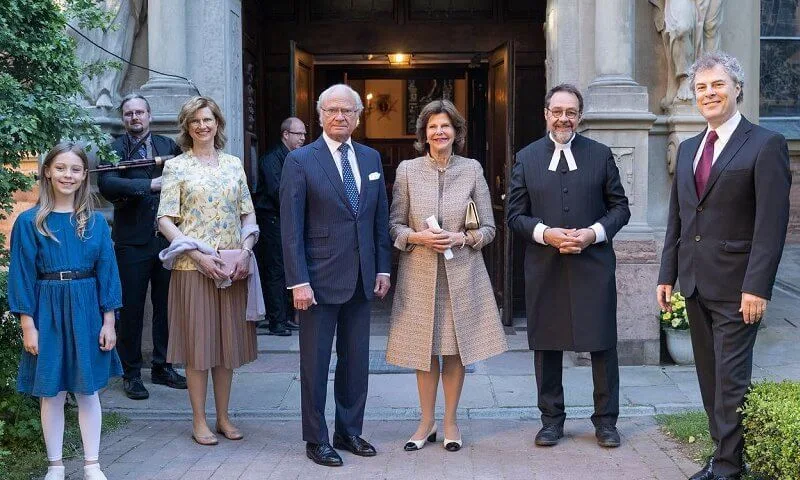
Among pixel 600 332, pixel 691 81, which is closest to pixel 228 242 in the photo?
pixel 600 332

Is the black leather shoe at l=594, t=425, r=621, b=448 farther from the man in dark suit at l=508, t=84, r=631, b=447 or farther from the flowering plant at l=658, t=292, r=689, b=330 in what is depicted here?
the flowering plant at l=658, t=292, r=689, b=330

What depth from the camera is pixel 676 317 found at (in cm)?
757

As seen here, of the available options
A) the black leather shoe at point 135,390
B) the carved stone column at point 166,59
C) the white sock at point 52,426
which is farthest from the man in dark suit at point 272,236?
the white sock at point 52,426

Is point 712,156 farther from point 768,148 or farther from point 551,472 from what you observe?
point 551,472

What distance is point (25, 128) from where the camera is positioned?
4.90m

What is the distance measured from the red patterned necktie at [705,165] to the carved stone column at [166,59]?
4535 mm

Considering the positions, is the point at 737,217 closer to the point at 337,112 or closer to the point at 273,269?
the point at 337,112

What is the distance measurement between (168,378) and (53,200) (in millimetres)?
2604

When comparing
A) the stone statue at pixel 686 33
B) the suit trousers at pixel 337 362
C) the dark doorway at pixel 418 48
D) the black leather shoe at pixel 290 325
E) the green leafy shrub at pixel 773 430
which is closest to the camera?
the green leafy shrub at pixel 773 430

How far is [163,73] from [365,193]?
315 centimetres

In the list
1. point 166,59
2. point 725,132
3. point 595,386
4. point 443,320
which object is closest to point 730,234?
point 725,132

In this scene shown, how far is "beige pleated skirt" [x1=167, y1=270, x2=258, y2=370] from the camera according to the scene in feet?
18.4

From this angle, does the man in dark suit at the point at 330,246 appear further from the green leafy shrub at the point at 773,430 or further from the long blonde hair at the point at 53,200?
the green leafy shrub at the point at 773,430

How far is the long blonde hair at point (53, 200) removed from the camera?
477cm
